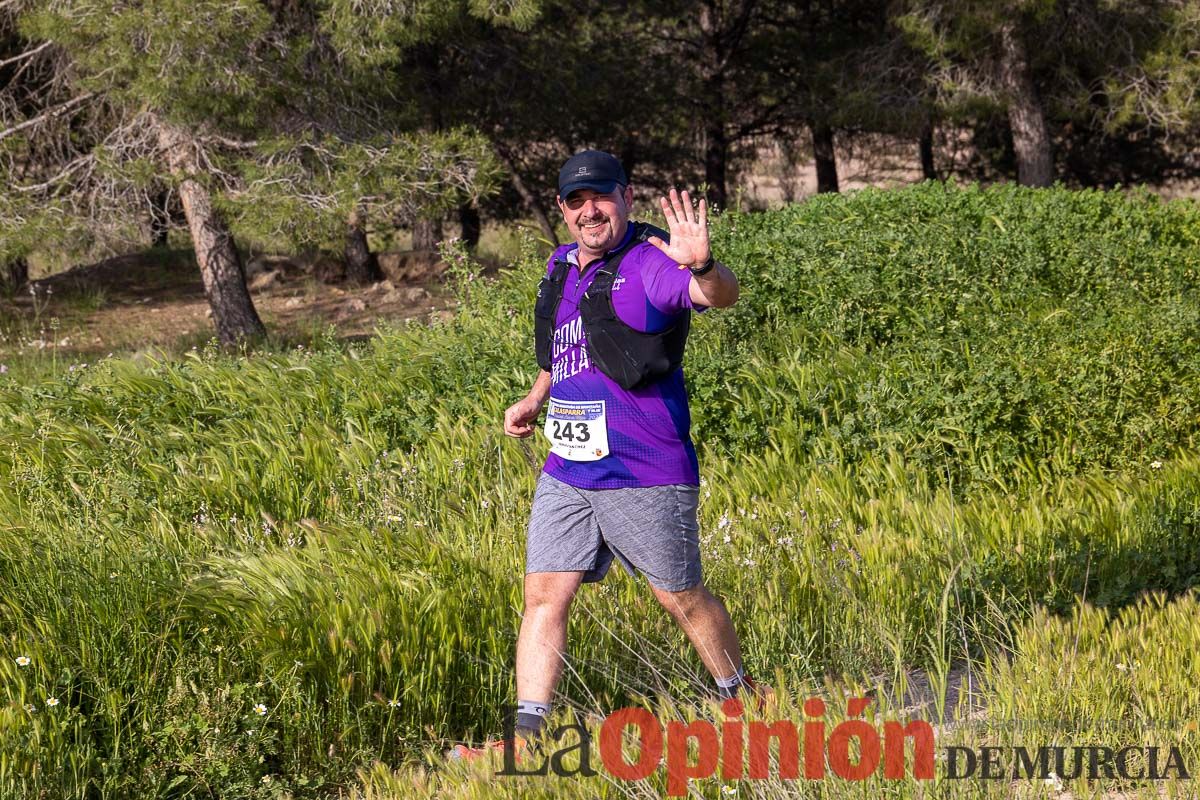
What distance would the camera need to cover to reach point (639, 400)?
3865 millimetres

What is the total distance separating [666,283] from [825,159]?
1981 centimetres

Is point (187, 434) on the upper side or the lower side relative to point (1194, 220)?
lower

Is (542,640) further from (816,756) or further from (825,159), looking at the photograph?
(825,159)

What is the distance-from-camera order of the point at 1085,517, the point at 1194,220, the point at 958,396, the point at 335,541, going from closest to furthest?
1. the point at 335,541
2. the point at 1085,517
3. the point at 958,396
4. the point at 1194,220

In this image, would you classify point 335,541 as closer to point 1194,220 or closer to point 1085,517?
point 1085,517

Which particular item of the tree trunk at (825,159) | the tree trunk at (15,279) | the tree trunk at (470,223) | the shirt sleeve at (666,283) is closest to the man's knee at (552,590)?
the shirt sleeve at (666,283)

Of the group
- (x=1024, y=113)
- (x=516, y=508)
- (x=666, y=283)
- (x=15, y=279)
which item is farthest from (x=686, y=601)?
(x=15, y=279)

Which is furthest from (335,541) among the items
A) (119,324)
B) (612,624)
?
(119,324)

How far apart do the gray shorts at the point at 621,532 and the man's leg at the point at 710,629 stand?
0.06 meters

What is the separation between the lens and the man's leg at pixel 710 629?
3.91 metres

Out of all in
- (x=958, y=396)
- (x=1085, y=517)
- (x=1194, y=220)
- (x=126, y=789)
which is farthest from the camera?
(x=1194, y=220)

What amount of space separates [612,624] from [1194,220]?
10395 mm

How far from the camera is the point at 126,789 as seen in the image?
12.9ft

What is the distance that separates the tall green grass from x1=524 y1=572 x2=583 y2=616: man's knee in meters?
0.28
